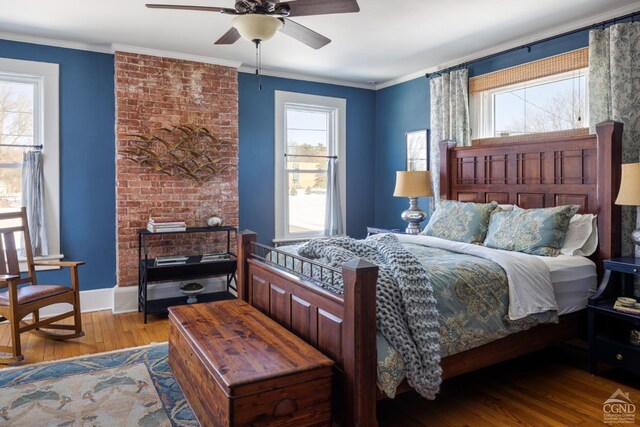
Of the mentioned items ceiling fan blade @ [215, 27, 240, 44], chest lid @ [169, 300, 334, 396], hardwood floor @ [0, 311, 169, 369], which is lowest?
hardwood floor @ [0, 311, 169, 369]

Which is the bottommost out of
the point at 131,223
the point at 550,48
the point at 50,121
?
the point at 131,223

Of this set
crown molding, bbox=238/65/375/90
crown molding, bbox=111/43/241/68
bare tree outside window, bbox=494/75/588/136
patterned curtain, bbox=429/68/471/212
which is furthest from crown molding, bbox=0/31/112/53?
bare tree outside window, bbox=494/75/588/136

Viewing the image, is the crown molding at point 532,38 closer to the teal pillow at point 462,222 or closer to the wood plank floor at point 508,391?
the teal pillow at point 462,222

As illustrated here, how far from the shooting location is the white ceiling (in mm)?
3422

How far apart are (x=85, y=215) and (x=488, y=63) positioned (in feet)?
14.5

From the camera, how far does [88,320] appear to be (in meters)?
4.21

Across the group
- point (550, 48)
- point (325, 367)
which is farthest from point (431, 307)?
point (550, 48)

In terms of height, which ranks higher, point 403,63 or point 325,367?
point 403,63

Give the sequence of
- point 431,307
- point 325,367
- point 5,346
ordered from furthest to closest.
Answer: point 5,346 → point 431,307 → point 325,367

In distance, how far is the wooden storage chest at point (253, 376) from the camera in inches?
74.4

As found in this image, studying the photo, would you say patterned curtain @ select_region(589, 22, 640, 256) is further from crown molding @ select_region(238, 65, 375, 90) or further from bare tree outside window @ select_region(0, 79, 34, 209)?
bare tree outside window @ select_region(0, 79, 34, 209)

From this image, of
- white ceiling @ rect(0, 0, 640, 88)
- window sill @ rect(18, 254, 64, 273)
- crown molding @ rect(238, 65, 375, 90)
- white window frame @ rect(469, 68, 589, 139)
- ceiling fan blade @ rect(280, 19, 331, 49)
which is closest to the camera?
ceiling fan blade @ rect(280, 19, 331, 49)

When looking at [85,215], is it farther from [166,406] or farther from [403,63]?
[403,63]

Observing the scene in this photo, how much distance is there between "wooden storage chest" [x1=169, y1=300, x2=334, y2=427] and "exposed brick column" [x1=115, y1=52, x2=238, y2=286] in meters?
2.29
